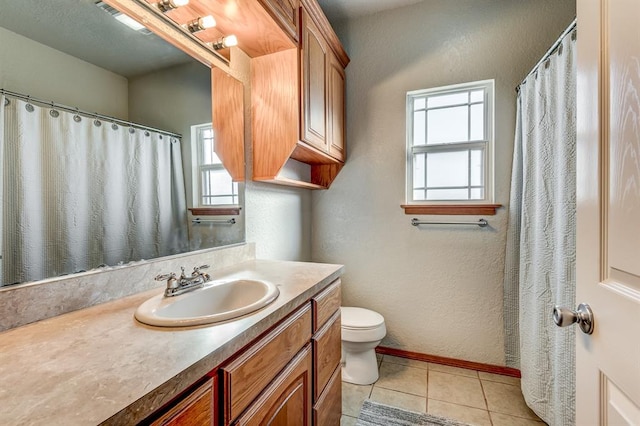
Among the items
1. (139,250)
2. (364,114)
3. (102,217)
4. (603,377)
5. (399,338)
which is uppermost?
(364,114)

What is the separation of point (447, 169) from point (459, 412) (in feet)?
5.25

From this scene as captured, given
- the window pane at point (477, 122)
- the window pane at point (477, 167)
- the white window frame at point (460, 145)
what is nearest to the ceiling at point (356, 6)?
the white window frame at point (460, 145)

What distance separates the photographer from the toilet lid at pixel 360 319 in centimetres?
185

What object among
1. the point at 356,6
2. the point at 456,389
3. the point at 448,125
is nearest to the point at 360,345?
the point at 456,389

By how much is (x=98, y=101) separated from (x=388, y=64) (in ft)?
6.52

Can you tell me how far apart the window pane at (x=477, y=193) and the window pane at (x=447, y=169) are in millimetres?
71

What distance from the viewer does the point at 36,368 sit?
22.0 inches

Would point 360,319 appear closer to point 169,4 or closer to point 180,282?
point 180,282

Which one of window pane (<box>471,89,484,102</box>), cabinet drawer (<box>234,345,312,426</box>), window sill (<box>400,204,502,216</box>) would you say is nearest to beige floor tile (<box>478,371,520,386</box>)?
window sill (<box>400,204,502,216</box>)

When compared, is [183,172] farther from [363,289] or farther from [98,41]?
[363,289]

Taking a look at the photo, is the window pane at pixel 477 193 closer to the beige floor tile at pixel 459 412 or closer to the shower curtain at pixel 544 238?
the shower curtain at pixel 544 238

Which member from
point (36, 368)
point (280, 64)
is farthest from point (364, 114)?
point (36, 368)

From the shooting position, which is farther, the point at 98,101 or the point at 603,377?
the point at 98,101

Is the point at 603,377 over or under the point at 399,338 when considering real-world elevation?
over
